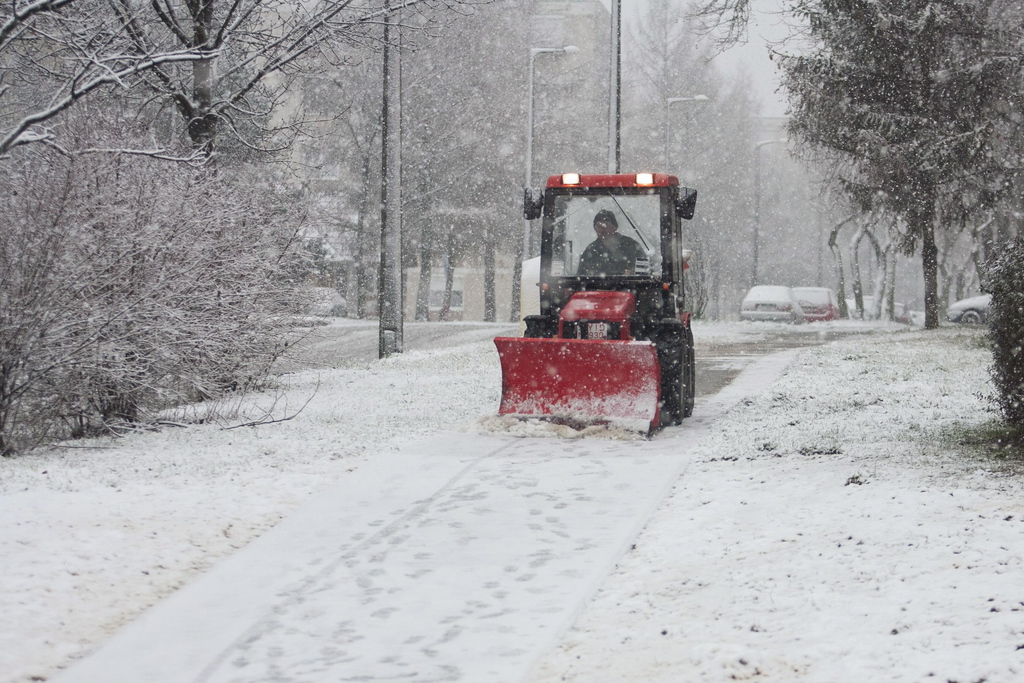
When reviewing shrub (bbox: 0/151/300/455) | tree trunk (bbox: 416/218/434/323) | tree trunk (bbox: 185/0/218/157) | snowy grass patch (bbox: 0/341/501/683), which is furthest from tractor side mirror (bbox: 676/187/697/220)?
tree trunk (bbox: 416/218/434/323)

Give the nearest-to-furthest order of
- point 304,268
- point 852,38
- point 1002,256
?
point 1002,256
point 304,268
point 852,38

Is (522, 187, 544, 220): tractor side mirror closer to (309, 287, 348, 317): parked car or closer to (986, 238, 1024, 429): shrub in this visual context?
(309, 287, 348, 317): parked car

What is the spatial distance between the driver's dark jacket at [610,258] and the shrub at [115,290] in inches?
126

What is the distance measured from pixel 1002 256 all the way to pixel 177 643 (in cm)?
671

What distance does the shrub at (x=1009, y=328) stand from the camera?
776 centimetres

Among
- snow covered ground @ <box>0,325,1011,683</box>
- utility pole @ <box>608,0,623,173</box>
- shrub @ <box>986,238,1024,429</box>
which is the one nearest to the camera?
snow covered ground @ <box>0,325,1011,683</box>

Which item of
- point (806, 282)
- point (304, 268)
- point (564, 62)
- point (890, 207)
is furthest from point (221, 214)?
point (806, 282)

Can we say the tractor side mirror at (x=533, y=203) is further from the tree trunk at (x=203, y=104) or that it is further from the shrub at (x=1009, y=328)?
the tree trunk at (x=203, y=104)

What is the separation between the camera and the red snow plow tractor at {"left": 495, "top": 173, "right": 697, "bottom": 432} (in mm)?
10227

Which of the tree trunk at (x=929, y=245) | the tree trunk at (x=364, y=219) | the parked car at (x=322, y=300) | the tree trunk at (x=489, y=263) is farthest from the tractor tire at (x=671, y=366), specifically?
the tree trunk at (x=489, y=263)

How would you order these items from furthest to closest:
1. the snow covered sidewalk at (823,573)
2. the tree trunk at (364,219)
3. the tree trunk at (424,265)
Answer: the tree trunk at (424,265)
the tree trunk at (364,219)
the snow covered sidewalk at (823,573)

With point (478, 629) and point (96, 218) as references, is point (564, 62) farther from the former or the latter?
point (478, 629)

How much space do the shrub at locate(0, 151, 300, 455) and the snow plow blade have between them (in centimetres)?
271

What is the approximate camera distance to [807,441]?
9.16m
